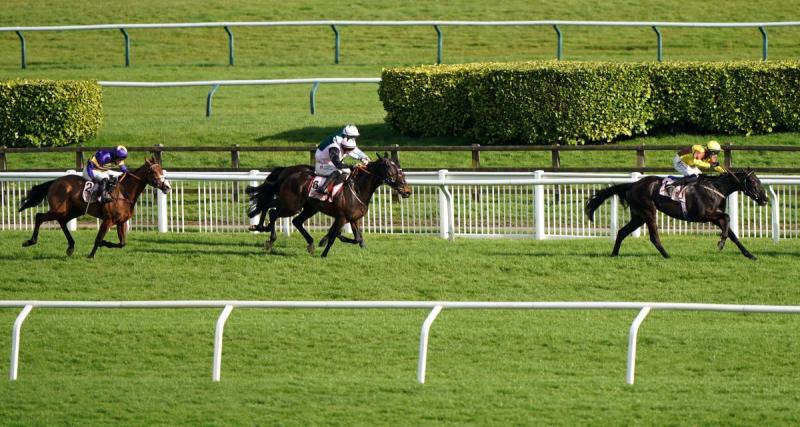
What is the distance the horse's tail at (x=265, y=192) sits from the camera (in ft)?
51.6

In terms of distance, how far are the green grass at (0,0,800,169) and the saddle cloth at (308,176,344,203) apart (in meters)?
6.35

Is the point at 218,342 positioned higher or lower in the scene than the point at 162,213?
lower

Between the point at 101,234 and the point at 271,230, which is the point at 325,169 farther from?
the point at 101,234

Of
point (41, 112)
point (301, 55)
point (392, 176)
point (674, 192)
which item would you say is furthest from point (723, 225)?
point (301, 55)

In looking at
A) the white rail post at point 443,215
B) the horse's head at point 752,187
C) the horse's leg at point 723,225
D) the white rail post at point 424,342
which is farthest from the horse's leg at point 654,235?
the white rail post at point 424,342

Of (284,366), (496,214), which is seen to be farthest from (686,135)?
(284,366)

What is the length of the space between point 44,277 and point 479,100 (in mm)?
9885

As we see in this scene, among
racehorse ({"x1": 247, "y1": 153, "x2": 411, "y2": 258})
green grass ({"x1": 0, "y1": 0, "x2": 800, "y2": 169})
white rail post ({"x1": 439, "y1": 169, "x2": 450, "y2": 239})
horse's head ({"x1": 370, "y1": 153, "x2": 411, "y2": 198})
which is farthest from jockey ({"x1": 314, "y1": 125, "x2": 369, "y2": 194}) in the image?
green grass ({"x1": 0, "y1": 0, "x2": 800, "y2": 169})

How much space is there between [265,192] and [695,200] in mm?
4571

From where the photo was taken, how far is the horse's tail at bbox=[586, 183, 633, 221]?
15133mm

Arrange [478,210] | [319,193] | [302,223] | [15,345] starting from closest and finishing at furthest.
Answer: [15,345]
[319,193]
[302,223]
[478,210]

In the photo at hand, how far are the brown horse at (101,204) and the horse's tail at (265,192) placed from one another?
102 centimetres

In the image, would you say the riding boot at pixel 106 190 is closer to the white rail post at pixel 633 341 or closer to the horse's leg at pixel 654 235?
the horse's leg at pixel 654 235

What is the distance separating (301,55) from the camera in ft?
100
